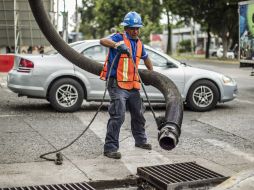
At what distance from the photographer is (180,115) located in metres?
6.32

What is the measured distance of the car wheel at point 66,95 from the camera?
11.5 metres

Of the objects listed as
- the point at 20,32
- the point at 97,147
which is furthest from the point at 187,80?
the point at 20,32

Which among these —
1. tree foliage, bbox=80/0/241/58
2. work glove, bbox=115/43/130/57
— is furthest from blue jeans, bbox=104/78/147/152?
tree foliage, bbox=80/0/241/58

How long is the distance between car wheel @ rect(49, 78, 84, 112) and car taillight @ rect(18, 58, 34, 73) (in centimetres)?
62

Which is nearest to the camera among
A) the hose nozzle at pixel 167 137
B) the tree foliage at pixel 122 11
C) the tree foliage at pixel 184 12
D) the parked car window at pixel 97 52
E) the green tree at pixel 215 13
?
the hose nozzle at pixel 167 137

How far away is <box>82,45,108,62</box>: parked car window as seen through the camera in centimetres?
1193

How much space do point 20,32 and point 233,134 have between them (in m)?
14.4

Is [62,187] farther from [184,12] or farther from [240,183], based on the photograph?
[184,12]

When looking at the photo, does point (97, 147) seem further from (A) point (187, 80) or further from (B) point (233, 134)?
(A) point (187, 80)

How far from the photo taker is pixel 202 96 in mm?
12180

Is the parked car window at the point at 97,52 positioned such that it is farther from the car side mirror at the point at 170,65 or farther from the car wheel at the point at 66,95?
the car side mirror at the point at 170,65

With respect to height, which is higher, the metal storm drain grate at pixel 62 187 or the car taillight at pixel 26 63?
the car taillight at pixel 26 63

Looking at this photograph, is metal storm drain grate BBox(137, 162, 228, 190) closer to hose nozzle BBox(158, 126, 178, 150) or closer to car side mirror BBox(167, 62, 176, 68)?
hose nozzle BBox(158, 126, 178, 150)

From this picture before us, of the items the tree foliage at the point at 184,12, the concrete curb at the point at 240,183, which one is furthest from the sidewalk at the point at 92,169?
the tree foliage at the point at 184,12
